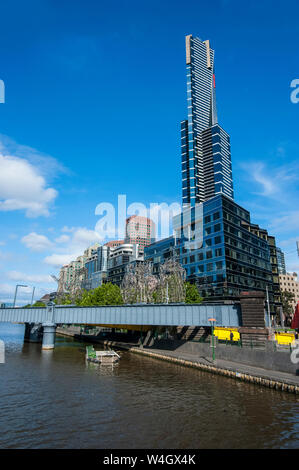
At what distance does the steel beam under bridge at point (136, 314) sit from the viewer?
44722 mm

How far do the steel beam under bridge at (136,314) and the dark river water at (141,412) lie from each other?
10.6 metres


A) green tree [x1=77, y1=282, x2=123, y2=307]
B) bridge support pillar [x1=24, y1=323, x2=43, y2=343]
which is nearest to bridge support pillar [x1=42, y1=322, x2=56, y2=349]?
bridge support pillar [x1=24, y1=323, x2=43, y2=343]

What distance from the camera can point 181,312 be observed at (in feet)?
164

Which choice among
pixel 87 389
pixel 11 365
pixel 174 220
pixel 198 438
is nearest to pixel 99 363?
pixel 11 365

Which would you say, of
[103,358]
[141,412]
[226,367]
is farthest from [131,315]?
[141,412]

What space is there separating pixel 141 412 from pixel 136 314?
32790 millimetres

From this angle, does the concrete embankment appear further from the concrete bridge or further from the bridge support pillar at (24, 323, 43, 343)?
the bridge support pillar at (24, 323, 43, 343)

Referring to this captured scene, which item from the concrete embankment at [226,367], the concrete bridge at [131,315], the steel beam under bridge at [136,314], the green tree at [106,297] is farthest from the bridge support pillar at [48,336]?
the green tree at [106,297]

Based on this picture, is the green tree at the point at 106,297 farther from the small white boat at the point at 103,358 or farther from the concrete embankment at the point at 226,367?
the small white boat at the point at 103,358

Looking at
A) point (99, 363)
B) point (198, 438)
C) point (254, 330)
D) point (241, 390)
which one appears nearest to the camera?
point (198, 438)

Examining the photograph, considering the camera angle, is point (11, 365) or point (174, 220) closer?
point (11, 365)

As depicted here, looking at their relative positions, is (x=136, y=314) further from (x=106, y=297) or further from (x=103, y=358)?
(x=106, y=297)
